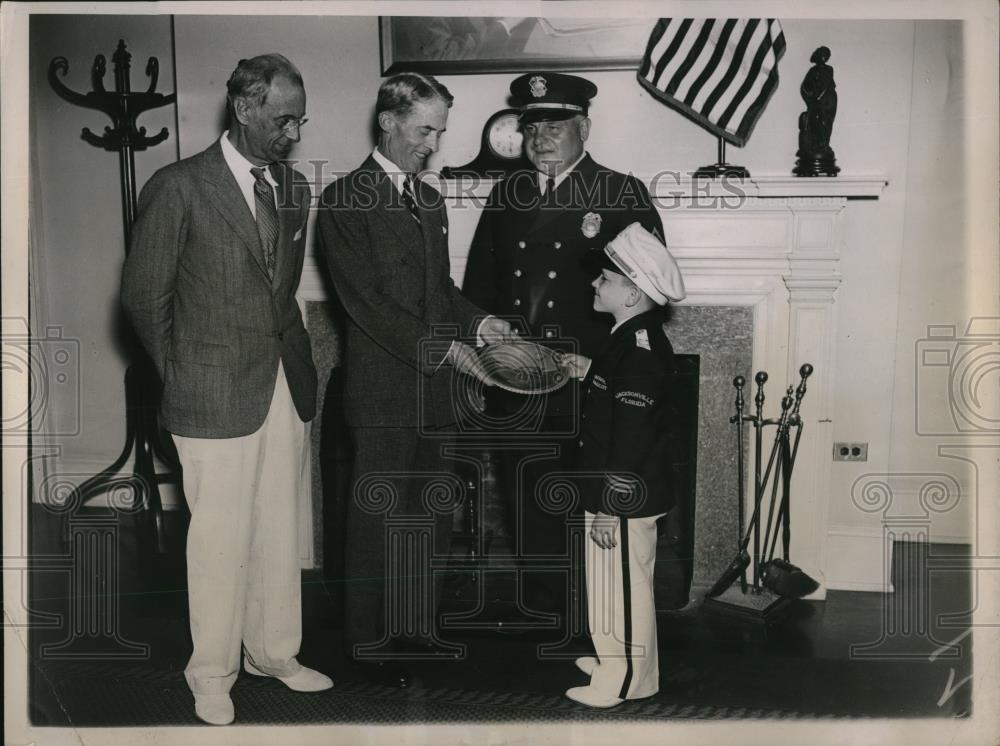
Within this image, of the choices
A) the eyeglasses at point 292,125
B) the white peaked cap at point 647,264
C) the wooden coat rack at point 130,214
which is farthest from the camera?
the wooden coat rack at point 130,214

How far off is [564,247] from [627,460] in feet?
1.86

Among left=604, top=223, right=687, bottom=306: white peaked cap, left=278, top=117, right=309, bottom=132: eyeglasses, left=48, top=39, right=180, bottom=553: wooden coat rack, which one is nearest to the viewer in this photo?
left=604, top=223, right=687, bottom=306: white peaked cap

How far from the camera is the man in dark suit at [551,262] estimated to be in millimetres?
2262

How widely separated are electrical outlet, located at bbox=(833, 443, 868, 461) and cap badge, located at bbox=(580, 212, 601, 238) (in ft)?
2.75

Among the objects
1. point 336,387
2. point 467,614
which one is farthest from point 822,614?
point 336,387

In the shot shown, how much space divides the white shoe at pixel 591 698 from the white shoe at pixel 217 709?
0.84 m

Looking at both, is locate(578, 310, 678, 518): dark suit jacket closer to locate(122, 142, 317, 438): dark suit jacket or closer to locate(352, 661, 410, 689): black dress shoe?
locate(352, 661, 410, 689): black dress shoe

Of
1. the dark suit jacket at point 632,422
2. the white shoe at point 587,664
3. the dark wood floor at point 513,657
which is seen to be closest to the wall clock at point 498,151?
the dark suit jacket at point 632,422

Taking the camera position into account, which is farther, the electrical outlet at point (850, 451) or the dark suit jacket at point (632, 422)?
the electrical outlet at point (850, 451)

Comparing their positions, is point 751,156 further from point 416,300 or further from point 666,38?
point 416,300

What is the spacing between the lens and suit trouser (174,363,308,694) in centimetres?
215

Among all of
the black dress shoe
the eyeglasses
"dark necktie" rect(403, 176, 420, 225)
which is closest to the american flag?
"dark necktie" rect(403, 176, 420, 225)

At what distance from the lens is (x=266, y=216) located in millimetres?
2178

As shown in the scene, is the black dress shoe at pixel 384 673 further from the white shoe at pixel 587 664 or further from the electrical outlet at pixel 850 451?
the electrical outlet at pixel 850 451
